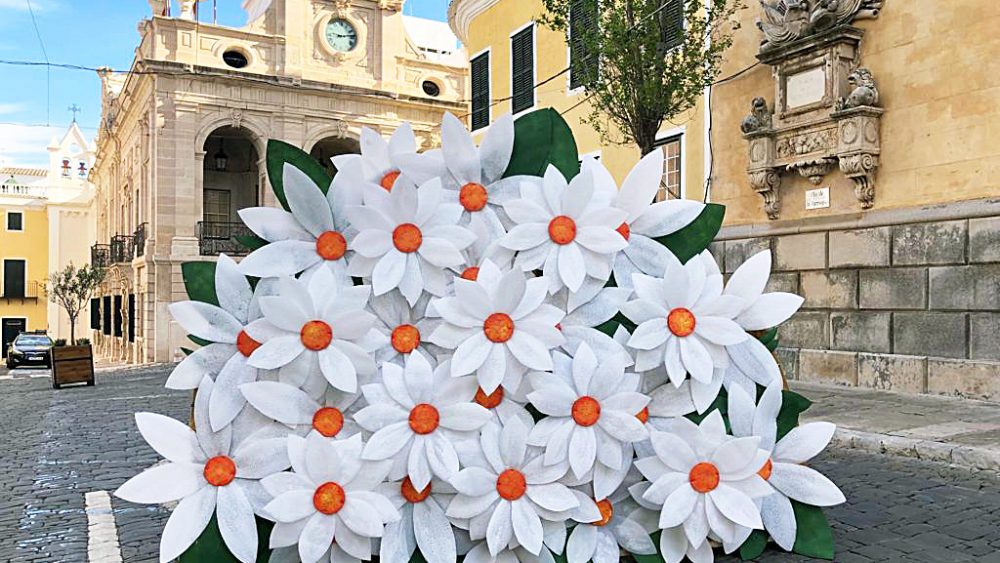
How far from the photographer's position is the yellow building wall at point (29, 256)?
47312mm

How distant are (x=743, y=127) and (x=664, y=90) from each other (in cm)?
188

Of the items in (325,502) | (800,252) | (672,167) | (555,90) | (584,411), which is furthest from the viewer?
(555,90)

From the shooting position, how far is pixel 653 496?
3.37 metres

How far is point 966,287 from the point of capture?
914 centimetres

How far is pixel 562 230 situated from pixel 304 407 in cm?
124

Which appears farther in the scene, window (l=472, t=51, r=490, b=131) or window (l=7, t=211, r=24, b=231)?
window (l=7, t=211, r=24, b=231)

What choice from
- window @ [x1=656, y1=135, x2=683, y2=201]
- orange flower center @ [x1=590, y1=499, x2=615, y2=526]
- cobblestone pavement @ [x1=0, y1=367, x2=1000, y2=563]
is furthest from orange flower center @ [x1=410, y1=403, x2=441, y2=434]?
window @ [x1=656, y1=135, x2=683, y2=201]

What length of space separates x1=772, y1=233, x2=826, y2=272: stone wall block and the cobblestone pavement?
190 inches

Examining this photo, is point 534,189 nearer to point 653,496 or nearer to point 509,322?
point 509,322

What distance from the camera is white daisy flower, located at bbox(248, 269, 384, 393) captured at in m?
3.11

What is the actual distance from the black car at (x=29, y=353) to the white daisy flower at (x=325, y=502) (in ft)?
98.9

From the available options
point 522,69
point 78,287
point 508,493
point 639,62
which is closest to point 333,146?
point 78,287

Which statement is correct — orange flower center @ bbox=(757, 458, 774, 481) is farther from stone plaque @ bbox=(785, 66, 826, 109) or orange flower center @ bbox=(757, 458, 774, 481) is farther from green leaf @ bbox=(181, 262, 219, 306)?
stone plaque @ bbox=(785, 66, 826, 109)

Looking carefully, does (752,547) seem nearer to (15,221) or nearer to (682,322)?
(682,322)
